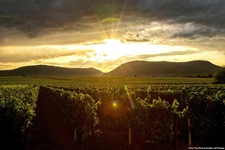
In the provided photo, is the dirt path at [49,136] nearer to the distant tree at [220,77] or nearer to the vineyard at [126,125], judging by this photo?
the vineyard at [126,125]

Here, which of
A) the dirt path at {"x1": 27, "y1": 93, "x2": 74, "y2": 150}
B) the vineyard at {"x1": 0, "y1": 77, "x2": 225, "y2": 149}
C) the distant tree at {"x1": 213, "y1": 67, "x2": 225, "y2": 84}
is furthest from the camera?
the distant tree at {"x1": 213, "y1": 67, "x2": 225, "y2": 84}

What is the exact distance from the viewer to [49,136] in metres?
24.0

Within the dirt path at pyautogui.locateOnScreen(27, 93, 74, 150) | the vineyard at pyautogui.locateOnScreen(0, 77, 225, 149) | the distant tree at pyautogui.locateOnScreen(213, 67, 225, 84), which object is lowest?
the dirt path at pyautogui.locateOnScreen(27, 93, 74, 150)

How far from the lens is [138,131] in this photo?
67.8ft

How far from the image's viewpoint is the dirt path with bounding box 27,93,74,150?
20797 mm

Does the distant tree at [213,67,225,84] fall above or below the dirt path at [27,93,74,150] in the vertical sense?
above

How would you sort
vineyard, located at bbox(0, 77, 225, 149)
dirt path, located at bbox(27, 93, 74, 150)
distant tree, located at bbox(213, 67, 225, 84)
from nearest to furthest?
vineyard, located at bbox(0, 77, 225, 149), dirt path, located at bbox(27, 93, 74, 150), distant tree, located at bbox(213, 67, 225, 84)

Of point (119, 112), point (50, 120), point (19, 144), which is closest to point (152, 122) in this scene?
point (119, 112)

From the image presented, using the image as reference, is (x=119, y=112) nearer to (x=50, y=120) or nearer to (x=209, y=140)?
(x=209, y=140)

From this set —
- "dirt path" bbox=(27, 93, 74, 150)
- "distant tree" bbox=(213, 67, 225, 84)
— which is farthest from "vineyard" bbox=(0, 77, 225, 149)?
"distant tree" bbox=(213, 67, 225, 84)

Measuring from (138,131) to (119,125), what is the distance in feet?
12.2

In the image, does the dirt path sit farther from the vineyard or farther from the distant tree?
the distant tree

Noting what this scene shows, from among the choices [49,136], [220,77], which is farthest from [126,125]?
[220,77]

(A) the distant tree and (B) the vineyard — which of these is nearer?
(B) the vineyard
